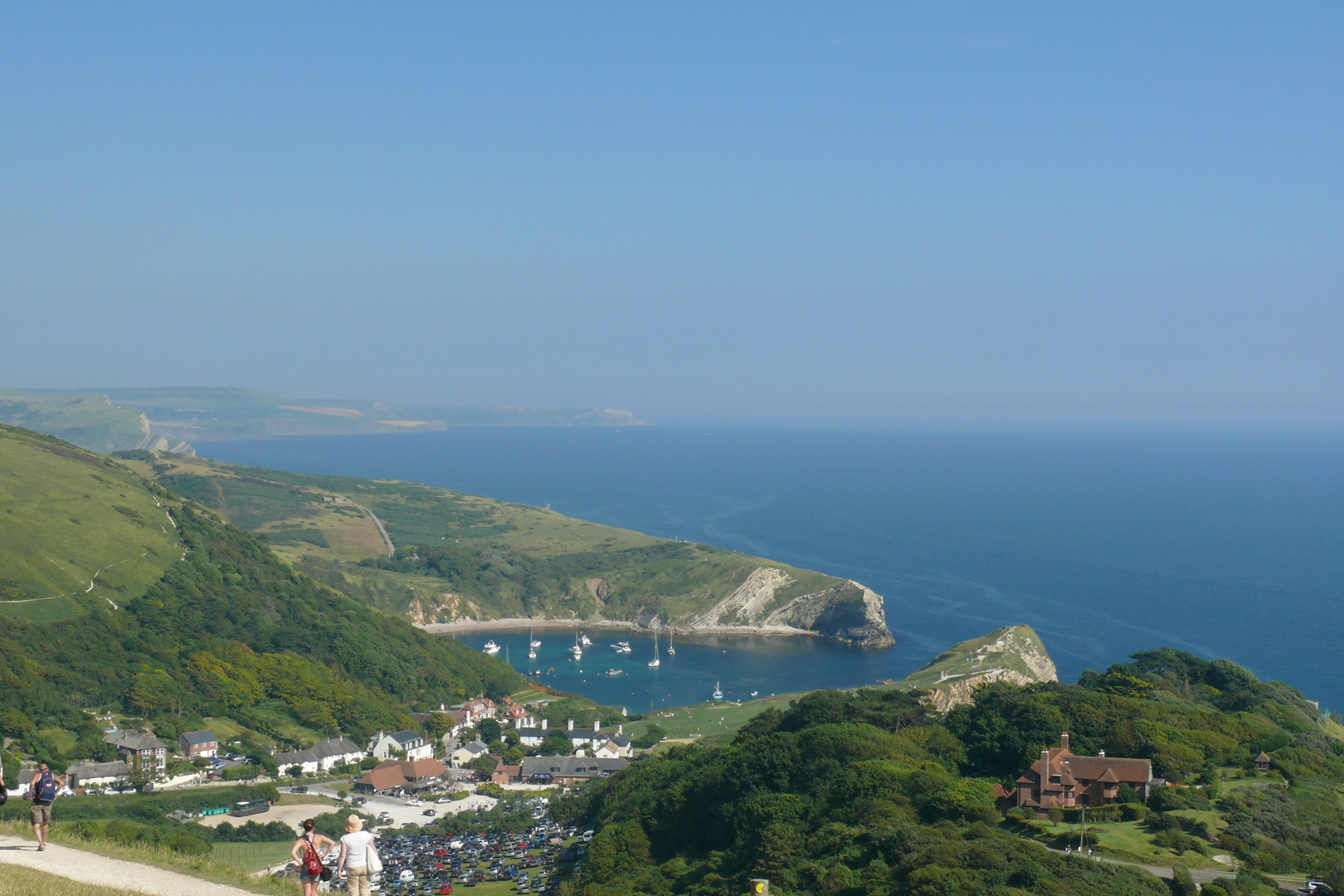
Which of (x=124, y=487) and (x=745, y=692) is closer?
(x=745, y=692)

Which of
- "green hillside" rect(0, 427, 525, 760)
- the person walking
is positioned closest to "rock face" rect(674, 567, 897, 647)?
"green hillside" rect(0, 427, 525, 760)

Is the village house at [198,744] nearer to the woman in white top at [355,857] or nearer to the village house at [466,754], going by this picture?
the village house at [466,754]

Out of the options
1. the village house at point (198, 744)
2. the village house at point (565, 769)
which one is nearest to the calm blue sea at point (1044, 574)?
the village house at point (565, 769)

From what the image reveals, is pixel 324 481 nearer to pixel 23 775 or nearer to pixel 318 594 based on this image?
pixel 318 594

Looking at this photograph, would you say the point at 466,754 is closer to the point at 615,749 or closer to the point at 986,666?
the point at 615,749

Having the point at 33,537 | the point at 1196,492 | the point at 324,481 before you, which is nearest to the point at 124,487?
the point at 33,537

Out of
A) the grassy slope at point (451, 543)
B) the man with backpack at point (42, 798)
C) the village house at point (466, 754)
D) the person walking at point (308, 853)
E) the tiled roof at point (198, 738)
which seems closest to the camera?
the person walking at point (308, 853)
